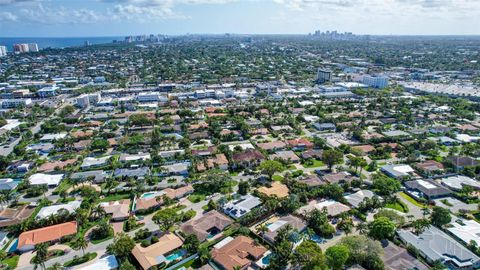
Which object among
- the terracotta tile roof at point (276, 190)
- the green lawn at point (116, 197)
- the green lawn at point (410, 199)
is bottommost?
the green lawn at point (116, 197)

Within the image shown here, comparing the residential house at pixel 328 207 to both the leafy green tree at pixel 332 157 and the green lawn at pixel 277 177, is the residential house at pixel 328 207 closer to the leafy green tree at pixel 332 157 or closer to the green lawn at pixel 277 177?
the green lawn at pixel 277 177

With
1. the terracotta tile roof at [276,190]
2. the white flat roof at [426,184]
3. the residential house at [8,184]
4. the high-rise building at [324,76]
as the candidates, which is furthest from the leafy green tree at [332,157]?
the high-rise building at [324,76]

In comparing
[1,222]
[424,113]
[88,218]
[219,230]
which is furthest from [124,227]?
[424,113]

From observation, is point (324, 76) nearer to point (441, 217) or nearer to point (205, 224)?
point (441, 217)

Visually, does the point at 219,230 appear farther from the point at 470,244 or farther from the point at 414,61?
the point at 414,61

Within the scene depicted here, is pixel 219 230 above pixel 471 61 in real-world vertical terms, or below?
below

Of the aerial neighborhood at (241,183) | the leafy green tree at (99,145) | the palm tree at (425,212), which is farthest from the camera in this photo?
the leafy green tree at (99,145)
